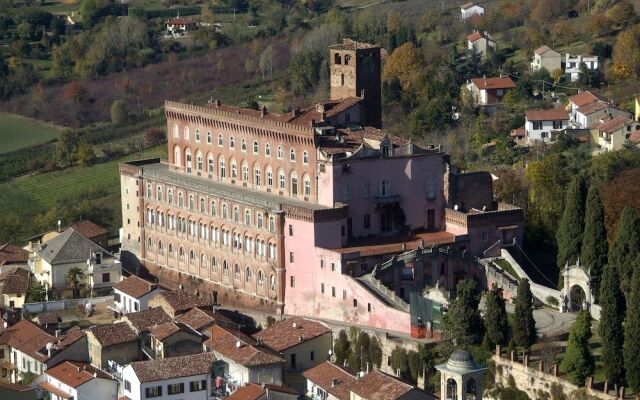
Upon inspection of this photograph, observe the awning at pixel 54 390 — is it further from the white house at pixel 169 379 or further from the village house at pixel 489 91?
the village house at pixel 489 91

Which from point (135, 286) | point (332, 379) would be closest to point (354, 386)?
point (332, 379)

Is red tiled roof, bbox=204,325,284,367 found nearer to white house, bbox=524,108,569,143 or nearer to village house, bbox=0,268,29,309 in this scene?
village house, bbox=0,268,29,309

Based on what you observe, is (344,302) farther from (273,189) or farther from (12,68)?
(12,68)

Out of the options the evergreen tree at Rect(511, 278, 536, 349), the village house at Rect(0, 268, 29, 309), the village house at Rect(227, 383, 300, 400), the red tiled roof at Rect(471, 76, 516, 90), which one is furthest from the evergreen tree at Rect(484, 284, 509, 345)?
the red tiled roof at Rect(471, 76, 516, 90)

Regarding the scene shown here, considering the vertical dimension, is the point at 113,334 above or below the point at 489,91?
below

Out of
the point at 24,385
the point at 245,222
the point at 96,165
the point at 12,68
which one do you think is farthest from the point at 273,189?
the point at 12,68

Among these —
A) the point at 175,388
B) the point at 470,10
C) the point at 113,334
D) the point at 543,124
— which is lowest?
the point at 175,388

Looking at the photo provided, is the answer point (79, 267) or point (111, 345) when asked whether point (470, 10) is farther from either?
point (111, 345)
